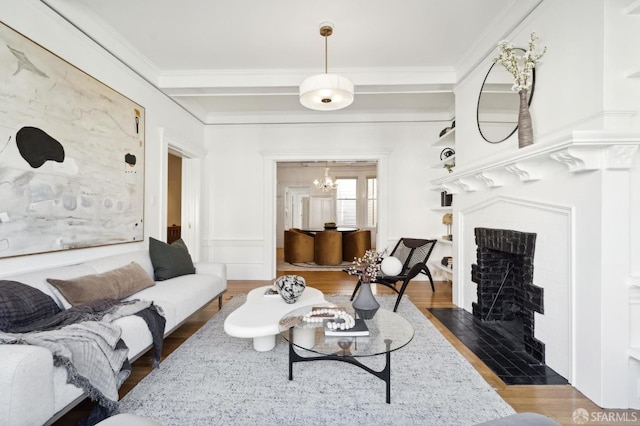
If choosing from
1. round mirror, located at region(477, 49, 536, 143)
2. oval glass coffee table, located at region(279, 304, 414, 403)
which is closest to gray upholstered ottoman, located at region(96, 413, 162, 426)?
oval glass coffee table, located at region(279, 304, 414, 403)

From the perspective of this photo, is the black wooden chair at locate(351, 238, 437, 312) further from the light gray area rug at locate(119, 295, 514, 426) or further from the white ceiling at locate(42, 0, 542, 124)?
the white ceiling at locate(42, 0, 542, 124)

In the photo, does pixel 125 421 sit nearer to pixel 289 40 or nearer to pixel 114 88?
pixel 114 88

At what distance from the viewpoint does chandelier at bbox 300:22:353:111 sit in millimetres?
2490

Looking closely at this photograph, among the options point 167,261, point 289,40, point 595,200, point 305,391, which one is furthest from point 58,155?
point 595,200

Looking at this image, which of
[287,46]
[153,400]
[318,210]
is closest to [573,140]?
[287,46]

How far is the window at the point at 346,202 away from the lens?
32.5 ft

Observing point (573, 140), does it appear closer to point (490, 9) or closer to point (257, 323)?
point (490, 9)

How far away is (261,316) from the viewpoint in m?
2.38

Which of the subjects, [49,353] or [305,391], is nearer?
[49,353]

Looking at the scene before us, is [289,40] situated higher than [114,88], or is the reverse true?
[289,40]

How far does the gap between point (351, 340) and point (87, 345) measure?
1406 millimetres

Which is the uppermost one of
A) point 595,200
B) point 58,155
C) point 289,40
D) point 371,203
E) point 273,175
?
point 289,40

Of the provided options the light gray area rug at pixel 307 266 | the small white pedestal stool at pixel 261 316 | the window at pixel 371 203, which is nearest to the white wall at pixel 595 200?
the small white pedestal stool at pixel 261 316

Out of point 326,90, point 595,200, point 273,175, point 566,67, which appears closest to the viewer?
point 595,200
